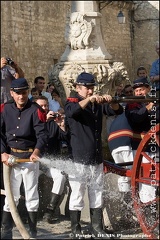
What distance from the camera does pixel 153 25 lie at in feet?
100

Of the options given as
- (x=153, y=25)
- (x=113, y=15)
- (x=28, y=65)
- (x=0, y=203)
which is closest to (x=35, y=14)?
(x=28, y=65)

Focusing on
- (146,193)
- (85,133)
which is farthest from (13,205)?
(146,193)

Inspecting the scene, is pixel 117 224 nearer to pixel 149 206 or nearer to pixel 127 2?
pixel 149 206

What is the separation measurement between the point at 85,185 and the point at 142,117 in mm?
943

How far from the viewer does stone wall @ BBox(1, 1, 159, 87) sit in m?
20.7

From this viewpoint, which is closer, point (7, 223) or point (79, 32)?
point (7, 223)

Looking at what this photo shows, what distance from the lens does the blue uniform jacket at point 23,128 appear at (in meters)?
6.20

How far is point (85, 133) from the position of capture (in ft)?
20.4

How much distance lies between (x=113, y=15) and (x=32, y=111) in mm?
23697

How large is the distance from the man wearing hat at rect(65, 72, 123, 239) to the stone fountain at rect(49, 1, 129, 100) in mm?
2237

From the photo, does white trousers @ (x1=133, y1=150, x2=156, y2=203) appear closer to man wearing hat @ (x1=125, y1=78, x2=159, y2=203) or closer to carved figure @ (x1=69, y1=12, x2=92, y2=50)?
man wearing hat @ (x1=125, y1=78, x2=159, y2=203)

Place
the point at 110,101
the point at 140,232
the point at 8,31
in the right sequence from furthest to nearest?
1. the point at 8,31
2. the point at 140,232
3. the point at 110,101

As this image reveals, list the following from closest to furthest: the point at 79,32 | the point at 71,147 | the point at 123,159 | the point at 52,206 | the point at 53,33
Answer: the point at 71,147, the point at 52,206, the point at 123,159, the point at 79,32, the point at 53,33

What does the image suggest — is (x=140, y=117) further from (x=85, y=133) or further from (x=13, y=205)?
(x=13, y=205)
